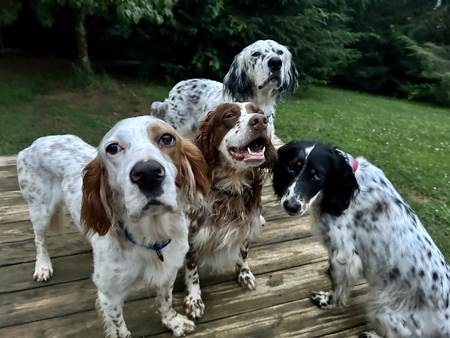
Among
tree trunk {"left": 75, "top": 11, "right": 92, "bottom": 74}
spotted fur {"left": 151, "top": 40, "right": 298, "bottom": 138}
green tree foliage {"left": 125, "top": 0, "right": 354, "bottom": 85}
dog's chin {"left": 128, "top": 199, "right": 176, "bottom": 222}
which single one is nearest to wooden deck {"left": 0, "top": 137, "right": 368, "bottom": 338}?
dog's chin {"left": 128, "top": 199, "right": 176, "bottom": 222}

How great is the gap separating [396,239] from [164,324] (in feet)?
5.29

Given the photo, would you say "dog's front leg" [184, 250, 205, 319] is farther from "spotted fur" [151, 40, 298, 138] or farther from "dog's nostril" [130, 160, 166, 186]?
"spotted fur" [151, 40, 298, 138]

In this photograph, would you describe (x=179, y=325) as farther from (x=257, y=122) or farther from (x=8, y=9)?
(x=8, y=9)

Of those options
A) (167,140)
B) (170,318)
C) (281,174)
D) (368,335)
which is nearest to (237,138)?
(281,174)

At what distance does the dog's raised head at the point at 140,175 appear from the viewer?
68.4 inches

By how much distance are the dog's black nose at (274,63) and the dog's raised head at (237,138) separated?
1.39 meters

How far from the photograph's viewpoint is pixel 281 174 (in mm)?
Result: 2805

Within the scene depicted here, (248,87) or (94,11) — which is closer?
(248,87)

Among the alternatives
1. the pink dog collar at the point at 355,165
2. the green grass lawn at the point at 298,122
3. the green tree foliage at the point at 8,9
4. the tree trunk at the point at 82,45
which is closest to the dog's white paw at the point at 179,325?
the pink dog collar at the point at 355,165

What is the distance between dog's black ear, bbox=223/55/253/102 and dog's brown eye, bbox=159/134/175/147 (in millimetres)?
2359

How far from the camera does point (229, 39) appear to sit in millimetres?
9758

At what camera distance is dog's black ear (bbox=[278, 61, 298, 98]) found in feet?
14.0

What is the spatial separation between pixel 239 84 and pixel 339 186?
206 centimetres

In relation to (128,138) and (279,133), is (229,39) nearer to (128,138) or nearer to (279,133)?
(279,133)
